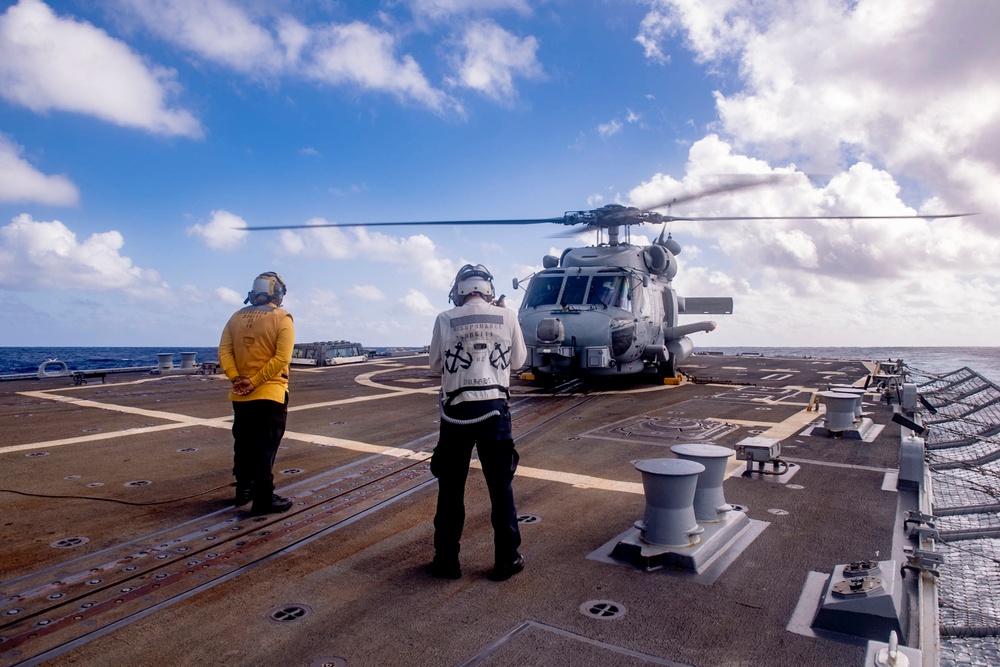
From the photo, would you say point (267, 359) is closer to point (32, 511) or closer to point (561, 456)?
point (32, 511)

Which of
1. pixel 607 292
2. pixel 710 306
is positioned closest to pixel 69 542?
pixel 607 292

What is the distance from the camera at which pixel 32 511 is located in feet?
18.1

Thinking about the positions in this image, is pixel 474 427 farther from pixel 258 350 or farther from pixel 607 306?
pixel 607 306

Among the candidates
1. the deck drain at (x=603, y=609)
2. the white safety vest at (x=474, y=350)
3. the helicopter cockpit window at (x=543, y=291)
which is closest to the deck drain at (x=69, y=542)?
the white safety vest at (x=474, y=350)

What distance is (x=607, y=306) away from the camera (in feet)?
47.2

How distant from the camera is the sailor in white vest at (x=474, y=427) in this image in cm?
413

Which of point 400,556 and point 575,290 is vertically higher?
point 575,290

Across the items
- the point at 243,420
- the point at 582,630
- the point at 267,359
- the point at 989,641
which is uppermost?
the point at 267,359

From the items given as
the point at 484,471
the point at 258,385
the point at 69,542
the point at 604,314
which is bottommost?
the point at 69,542

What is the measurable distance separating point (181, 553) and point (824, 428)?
28.2 feet

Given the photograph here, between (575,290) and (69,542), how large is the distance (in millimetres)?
11618

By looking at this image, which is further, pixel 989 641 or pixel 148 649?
pixel 989 641

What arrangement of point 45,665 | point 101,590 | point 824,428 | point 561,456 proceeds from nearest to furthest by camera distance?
point 45,665, point 101,590, point 561,456, point 824,428

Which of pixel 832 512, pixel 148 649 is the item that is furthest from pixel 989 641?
pixel 148 649
